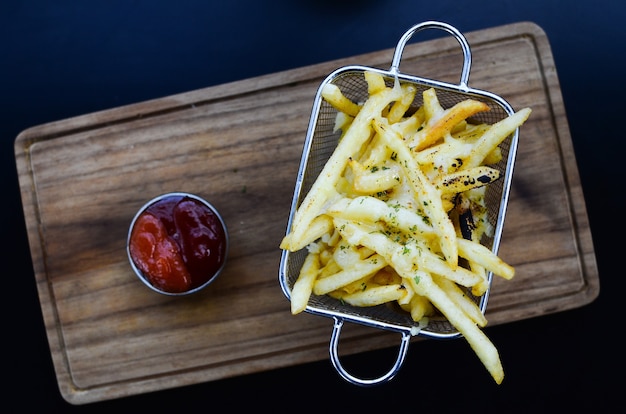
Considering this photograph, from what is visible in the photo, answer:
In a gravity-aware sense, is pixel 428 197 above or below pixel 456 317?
above

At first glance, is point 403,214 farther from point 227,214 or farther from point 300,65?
point 300,65

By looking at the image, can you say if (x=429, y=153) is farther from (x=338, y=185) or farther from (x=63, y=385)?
(x=63, y=385)

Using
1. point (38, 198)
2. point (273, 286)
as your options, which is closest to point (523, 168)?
point (273, 286)

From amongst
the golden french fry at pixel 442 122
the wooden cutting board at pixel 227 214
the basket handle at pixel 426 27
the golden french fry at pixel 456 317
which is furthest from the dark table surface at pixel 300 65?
the golden french fry at pixel 442 122

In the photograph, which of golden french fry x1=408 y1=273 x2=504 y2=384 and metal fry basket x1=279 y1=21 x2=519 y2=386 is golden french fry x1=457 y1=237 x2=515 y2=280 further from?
metal fry basket x1=279 y1=21 x2=519 y2=386

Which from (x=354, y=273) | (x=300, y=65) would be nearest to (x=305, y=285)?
(x=354, y=273)
